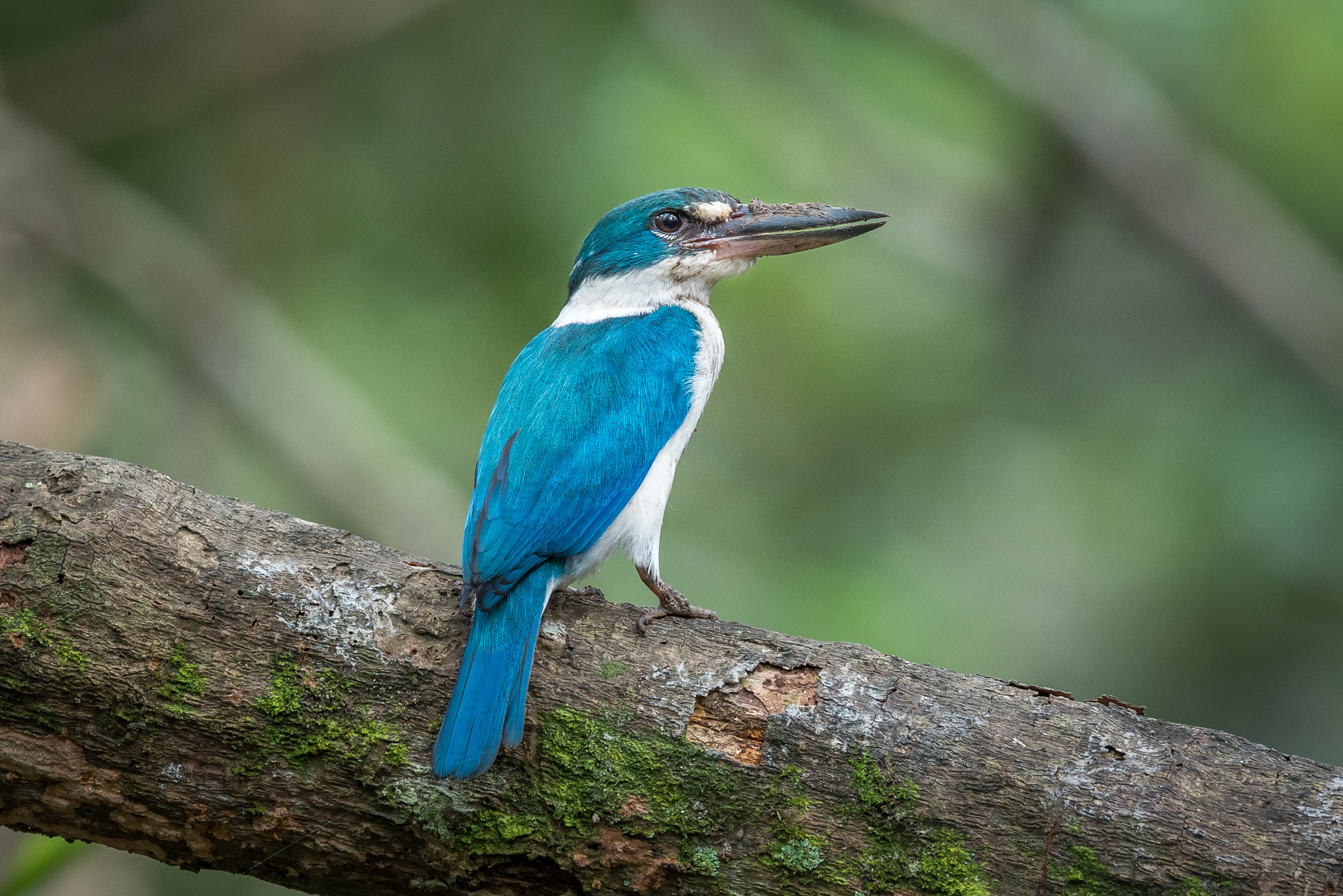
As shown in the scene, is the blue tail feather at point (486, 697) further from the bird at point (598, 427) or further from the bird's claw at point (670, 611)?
the bird's claw at point (670, 611)

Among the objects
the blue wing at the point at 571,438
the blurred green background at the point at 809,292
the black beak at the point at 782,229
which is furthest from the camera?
the blurred green background at the point at 809,292

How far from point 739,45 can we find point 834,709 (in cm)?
531

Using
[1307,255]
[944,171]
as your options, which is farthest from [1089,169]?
[1307,255]

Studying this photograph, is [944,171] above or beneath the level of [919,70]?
beneath

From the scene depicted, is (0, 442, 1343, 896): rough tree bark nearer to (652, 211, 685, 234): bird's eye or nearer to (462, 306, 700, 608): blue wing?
(462, 306, 700, 608): blue wing

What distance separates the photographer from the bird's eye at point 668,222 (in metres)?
3.99

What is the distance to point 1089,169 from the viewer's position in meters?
6.70

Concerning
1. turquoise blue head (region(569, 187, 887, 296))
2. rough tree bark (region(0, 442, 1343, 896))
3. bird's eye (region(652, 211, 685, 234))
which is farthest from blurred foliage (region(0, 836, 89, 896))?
bird's eye (region(652, 211, 685, 234))

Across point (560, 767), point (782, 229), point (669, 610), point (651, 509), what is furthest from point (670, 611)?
point (782, 229)

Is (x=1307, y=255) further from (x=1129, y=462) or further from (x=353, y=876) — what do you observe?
(x=353, y=876)

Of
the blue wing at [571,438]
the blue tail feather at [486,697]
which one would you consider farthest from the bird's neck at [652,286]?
the blue tail feather at [486,697]

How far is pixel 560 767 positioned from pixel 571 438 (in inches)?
39.0

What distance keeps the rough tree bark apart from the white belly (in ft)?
1.95

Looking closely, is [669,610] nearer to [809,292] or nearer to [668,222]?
[668,222]
